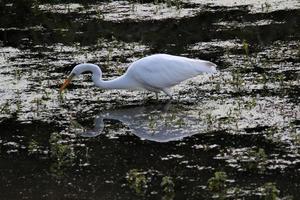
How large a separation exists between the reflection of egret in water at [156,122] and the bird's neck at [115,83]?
0.94 ft

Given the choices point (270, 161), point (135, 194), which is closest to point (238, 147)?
point (270, 161)

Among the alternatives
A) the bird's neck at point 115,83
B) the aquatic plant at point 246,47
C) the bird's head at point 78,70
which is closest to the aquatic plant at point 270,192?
the bird's neck at point 115,83

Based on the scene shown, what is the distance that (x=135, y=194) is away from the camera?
649cm

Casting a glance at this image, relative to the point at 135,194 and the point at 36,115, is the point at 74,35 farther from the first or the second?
the point at 135,194

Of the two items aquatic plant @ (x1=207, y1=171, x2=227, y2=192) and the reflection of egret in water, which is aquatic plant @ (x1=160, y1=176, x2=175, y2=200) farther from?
the reflection of egret in water

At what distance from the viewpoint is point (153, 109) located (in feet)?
29.4

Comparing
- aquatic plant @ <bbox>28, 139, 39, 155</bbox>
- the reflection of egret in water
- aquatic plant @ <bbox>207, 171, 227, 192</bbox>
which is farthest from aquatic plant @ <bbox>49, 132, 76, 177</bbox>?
aquatic plant @ <bbox>207, 171, 227, 192</bbox>

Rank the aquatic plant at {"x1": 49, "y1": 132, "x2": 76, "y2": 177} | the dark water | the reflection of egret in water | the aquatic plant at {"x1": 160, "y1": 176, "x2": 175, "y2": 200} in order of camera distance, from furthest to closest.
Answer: the reflection of egret in water → the aquatic plant at {"x1": 49, "y1": 132, "x2": 76, "y2": 177} → the dark water → the aquatic plant at {"x1": 160, "y1": 176, "x2": 175, "y2": 200}

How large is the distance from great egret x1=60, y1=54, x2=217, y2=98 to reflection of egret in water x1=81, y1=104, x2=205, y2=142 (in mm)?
253

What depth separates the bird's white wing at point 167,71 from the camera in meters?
8.97

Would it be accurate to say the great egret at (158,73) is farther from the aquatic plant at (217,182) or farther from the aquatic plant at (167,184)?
the aquatic plant at (217,182)

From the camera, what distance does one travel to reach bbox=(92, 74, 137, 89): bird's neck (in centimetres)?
913

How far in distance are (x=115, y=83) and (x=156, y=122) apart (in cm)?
94

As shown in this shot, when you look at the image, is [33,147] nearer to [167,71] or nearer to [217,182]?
[167,71]
